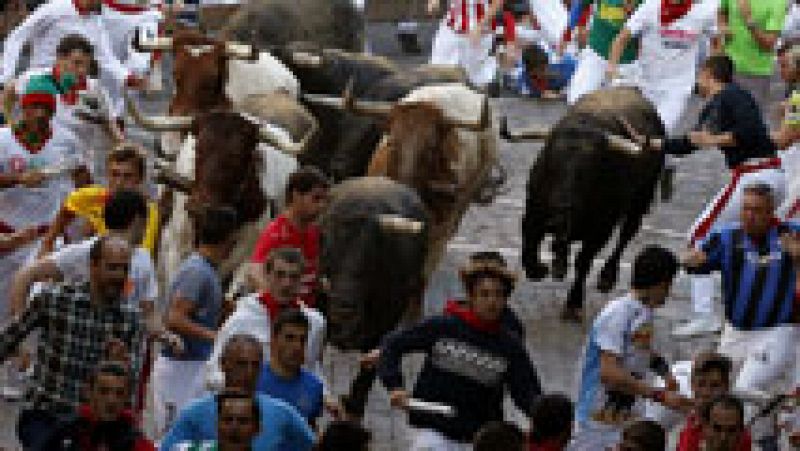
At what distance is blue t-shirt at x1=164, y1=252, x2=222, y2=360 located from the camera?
12602 mm

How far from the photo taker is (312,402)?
1174 centimetres

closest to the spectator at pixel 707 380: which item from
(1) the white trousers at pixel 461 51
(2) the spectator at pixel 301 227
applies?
(2) the spectator at pixel 301 227

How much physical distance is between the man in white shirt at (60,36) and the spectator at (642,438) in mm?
7729

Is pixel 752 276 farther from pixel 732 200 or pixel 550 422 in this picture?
pixel 550 422

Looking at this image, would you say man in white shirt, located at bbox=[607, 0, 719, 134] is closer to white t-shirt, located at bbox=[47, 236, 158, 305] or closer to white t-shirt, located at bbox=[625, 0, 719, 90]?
white t-shirt, located at bbox=[625, 0, 719, 90]

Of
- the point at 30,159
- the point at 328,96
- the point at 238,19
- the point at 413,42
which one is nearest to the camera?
the point at 30,159

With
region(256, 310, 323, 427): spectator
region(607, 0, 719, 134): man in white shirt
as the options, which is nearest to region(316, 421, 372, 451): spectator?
region(256, 310, 323, 427): spectator

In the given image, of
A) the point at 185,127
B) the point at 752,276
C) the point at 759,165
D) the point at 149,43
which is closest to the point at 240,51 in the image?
the point at 149,43

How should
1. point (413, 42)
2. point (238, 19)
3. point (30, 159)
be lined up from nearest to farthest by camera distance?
point (30, 159) < point (238, 19) < point (413, 42)

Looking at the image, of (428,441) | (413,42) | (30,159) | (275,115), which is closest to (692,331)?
(275,115)

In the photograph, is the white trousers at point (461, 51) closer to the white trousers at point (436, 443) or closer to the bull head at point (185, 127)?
the bull head at point (185, 127)

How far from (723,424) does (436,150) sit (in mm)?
6282

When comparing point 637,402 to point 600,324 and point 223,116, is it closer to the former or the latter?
point 600,324

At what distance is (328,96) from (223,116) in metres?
3.72
